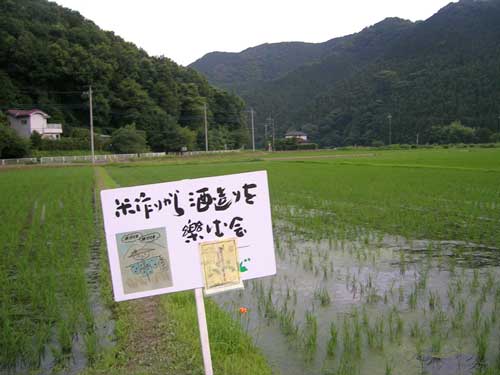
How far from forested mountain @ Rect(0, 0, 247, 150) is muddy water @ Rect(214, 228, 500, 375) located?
49921mm

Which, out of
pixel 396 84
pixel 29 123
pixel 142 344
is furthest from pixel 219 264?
pixel 396 84

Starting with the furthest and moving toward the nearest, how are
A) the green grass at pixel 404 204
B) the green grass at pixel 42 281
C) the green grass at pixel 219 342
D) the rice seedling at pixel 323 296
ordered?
the green grass at pixel 404 204 → the rice seedling at pixel 323 296 → the green grass at pixel 42 281 → the green grass at pixel 219 342

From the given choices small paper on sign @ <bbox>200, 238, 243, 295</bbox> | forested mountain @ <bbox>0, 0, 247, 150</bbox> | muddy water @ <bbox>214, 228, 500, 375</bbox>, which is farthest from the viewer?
forested mountain @ <bbox>0, 0, 247, 150</bbox>

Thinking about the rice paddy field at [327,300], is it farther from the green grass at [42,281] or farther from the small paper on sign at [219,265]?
the small paper on sign at [219,265]

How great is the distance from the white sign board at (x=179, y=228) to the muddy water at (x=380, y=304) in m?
1.11

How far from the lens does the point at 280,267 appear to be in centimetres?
666

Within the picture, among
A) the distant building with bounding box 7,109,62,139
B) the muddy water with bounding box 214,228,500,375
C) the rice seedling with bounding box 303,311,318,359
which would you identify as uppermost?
the distant building with bounding box 7,109,62,139

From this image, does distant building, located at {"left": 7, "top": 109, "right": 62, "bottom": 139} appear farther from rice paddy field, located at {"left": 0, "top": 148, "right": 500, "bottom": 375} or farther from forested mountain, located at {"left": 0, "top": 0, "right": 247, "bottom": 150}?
rice paddy field, located at {"left": 0, "top": 148, "right": 500, "bottom": 375}

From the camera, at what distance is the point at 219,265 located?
3.02 meters

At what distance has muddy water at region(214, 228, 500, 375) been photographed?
3.65m

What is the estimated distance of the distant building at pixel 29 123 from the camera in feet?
153

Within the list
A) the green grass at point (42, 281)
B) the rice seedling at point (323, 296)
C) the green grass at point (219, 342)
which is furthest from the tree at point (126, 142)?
the green grass at point (219, 342)

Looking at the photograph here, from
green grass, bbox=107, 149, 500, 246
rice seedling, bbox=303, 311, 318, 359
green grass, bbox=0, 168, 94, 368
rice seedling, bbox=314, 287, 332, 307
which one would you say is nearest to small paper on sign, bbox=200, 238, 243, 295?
rice seedling, bbox=303, 311, 318, 359

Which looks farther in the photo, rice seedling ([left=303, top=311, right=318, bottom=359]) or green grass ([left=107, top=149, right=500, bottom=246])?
green grass ([left=107, top=149, right=500, bottom=246])
